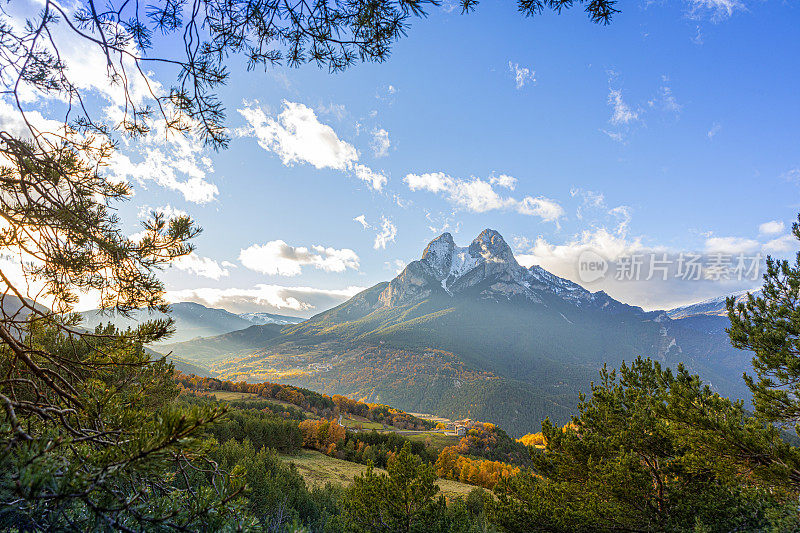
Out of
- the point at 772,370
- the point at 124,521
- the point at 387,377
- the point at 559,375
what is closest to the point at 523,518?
the point at 772,370

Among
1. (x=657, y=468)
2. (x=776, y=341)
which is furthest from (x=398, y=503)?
(x=776, y=341)

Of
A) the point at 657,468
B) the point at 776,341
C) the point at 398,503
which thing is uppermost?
the point at 776,341

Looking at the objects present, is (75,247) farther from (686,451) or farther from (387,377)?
(387,377)

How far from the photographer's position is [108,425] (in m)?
1.66

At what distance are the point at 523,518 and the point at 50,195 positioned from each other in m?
10.6

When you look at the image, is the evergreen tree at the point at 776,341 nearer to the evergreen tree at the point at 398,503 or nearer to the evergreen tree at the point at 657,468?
the evergreen tree at the point at 657,468

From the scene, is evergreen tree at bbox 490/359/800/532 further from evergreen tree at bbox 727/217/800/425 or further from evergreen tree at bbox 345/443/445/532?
evergreen tree at bbox 345/443/445/532

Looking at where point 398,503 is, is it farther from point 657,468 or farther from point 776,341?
point 776,341

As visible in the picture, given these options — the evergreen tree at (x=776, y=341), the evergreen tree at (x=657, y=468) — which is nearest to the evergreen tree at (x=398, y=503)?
the evergreen tree at (x=657, y=468)

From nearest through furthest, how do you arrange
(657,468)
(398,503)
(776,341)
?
(776,341) < (398,503) < (657,468)

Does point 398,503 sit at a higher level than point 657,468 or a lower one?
lower

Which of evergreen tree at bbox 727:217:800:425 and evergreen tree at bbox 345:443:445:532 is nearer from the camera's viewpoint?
evergreen tree at bbox 727:217:800:425

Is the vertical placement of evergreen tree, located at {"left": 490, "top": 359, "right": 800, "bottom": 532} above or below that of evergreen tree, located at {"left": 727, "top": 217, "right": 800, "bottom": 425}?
below

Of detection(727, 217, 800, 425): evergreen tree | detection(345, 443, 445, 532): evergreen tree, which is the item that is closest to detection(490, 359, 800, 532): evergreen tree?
detection(727, 217, 800, 425): evergreen tree
